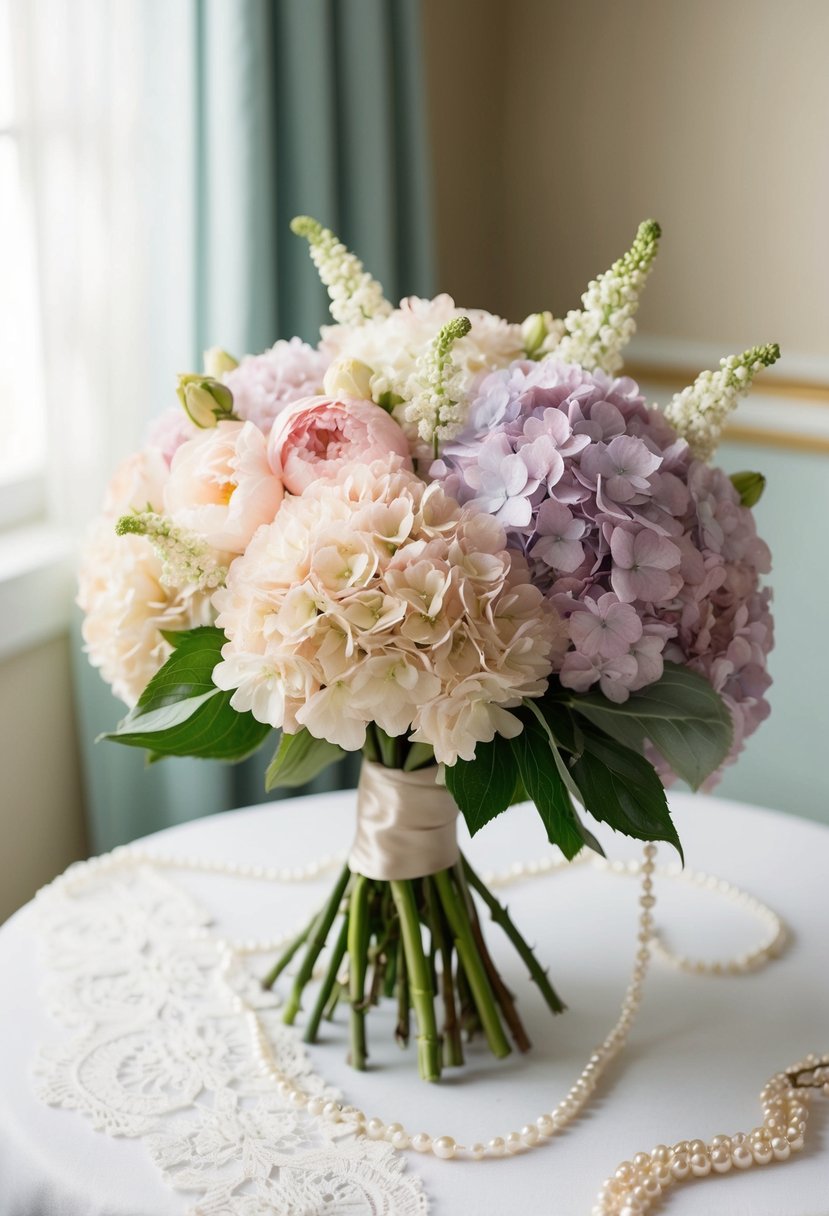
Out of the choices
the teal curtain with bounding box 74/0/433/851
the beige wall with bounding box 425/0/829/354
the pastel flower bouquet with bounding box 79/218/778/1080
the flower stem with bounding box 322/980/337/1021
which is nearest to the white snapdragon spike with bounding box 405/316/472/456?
the pastel flower bouquet with bounding box 79/218/778/1080

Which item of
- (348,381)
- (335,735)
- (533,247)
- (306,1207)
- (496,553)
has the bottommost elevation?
(306,1207)

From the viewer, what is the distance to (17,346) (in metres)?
1.66

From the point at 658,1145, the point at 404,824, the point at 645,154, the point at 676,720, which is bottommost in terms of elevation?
the point at 658,1145

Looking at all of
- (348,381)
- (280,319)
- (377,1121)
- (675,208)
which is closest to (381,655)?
(348,381)

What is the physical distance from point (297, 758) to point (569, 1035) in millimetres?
315

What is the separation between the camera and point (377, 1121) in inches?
34.3

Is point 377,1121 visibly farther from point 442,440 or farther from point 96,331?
point 96,331

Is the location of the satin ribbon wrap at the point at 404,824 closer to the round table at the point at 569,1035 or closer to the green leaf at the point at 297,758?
the green leaf at the point at 297,758

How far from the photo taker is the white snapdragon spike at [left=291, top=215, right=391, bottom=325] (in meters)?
0.95

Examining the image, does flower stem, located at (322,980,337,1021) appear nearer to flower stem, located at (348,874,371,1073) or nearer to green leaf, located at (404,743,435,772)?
flower stem, located at (348,874,371,1073)

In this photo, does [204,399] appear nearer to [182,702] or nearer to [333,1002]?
[182,702]

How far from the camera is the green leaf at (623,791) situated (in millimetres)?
792

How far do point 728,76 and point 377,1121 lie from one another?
1671 millimetres

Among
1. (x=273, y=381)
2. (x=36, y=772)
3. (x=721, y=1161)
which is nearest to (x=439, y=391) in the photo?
(x=273, y=381)
